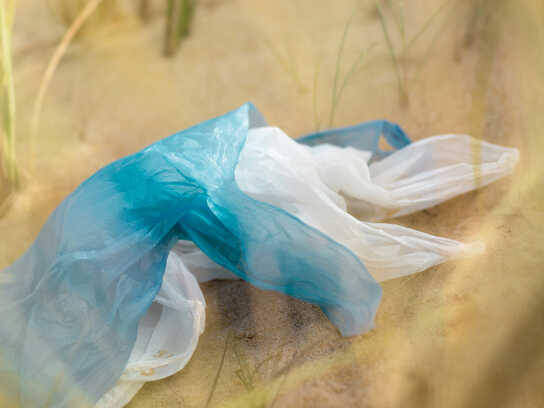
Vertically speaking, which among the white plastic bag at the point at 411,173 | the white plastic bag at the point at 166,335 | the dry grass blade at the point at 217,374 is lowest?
A: the dry grass blade at the point at 217,374

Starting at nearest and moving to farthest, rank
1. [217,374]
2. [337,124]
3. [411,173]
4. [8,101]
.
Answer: [217,374] → [411,173] → [8,101] → [337,124]

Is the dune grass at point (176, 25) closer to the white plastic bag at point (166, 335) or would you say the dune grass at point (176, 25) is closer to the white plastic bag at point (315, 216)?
the white plastic bag at point (315, 216)

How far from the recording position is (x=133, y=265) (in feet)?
3.53

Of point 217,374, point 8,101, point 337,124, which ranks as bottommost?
point 217,374

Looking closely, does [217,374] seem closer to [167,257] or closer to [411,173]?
[167,257]

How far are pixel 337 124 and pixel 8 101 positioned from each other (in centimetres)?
110

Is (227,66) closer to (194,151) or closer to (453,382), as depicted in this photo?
(194,151)

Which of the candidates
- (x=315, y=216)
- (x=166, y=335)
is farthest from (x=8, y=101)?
(x=315, y=216)

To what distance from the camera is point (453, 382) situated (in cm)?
55

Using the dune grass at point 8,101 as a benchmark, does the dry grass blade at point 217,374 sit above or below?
below

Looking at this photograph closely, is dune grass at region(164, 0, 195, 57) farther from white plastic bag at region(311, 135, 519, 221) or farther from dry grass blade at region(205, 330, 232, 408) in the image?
dry grass blade at region(205, 330, 232, 408)

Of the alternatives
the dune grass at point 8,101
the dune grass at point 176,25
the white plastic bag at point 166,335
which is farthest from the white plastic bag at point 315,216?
the dune grass at point 176,25

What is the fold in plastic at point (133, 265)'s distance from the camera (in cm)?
102

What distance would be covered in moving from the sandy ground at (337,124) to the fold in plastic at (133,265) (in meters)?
0.11
